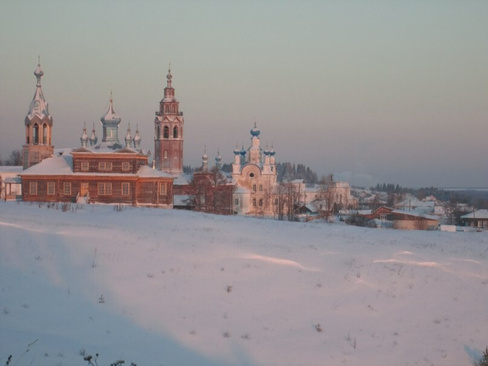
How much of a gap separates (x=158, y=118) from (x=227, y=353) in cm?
6421

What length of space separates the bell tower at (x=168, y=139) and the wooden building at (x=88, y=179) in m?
25.0

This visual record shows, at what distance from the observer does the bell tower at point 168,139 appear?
242ft

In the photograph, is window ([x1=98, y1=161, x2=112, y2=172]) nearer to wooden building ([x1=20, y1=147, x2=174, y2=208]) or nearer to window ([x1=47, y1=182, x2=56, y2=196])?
wooden building ([x1=20, y1=147, x2=174, y2=208])

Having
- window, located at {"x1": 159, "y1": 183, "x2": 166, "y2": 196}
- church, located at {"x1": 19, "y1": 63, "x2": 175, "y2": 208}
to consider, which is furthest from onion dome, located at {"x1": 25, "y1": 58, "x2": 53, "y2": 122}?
window, located at {"x1": 159, "y1": 183, "x2": 166, "y2": 196}

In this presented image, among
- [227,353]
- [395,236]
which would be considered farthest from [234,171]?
[227,353]

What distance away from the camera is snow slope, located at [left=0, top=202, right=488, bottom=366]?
11.6 metres

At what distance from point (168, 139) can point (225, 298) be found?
60842 millimetres

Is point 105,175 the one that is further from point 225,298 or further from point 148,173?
point 225,298

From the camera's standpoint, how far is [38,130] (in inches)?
2076

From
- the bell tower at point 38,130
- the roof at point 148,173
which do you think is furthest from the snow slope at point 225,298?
the bell tower at point 38,130

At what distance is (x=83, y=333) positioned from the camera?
11453 millimetres

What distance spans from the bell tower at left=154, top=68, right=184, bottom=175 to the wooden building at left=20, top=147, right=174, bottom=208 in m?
25.0

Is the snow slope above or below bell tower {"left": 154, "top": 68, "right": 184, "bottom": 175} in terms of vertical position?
below

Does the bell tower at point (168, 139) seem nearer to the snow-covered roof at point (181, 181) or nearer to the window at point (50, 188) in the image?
the snow-covered roof at point (181, 181)
